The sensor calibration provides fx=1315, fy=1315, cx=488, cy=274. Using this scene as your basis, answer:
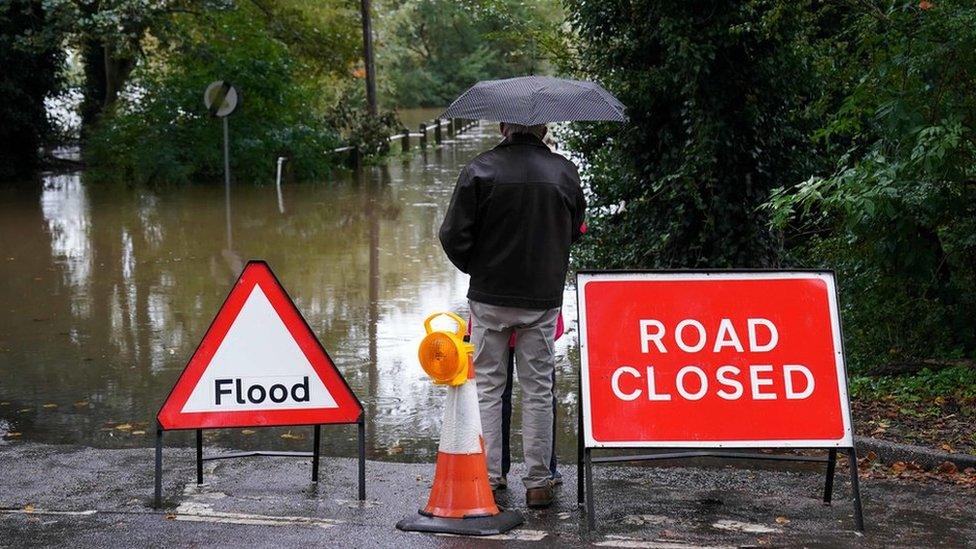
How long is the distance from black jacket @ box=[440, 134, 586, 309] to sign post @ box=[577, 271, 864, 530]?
22 centimetres

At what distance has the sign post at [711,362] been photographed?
605 centimetres

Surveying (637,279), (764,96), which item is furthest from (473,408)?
(764,96)

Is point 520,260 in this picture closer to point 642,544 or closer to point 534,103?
point 534,103

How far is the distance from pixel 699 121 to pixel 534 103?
4.58 metres

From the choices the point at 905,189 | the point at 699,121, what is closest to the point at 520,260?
the point at 905,189

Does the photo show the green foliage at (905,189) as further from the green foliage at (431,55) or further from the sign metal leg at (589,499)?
the green foliage at (431,55)

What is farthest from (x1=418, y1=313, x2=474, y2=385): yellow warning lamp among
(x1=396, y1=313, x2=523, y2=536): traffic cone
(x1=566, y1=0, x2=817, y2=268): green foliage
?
(x1=566, y1=0, x2=817, y2=268): green foliage

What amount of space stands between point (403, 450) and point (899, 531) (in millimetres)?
3188

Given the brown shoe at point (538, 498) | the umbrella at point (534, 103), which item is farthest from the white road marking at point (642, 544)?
the umbrella at point (534, 103)

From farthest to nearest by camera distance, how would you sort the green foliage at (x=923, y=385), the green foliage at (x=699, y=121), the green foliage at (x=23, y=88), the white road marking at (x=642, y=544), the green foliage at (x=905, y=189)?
the green foliage at (x=23, y=88)
the green foliage at (x=699, y=121)
the green foliage at (x=923, y=385)
the green foliage at (x=905, y=189)
the white road marking at (x=642, y=544)

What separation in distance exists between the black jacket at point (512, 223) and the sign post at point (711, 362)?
217mm

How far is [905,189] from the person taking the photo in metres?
7.99

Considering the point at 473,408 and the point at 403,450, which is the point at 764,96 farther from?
the point at 473,408

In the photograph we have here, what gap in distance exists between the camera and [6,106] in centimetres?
2830
